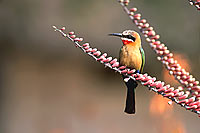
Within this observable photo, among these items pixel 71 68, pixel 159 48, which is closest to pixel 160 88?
pixel 159 48

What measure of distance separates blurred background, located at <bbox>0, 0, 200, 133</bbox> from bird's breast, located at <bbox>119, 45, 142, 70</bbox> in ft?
6.36

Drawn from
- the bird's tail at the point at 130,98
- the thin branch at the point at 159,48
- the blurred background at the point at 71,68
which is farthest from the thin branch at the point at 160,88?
the blurred background at the point at 71,68

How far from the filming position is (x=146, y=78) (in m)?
0.55

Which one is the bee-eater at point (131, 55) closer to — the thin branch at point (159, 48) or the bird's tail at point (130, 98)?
the bird's tail at point (130, 98)

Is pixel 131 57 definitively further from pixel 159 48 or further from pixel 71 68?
pixel 71 68

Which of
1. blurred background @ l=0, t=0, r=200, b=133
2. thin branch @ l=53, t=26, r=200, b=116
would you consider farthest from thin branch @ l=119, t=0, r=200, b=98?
blurred background @ l=0, t=0, r=200, b=133

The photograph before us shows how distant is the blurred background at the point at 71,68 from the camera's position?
8.92ft

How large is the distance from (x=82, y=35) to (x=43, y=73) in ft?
1.43

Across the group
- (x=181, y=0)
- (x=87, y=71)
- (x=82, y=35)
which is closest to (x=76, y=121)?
(x=87, y=71)

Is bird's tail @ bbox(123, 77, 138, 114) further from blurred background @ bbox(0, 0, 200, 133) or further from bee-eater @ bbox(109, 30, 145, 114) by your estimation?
blurred background @ bbox(0, 0, 200, 133)

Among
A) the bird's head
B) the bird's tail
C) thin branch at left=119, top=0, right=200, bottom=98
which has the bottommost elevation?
the bird's tail

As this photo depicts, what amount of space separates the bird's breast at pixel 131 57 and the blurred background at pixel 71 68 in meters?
1.94

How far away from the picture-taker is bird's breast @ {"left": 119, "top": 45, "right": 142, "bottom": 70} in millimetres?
703

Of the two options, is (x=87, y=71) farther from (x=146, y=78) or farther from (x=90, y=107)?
(x=146, y=78)
